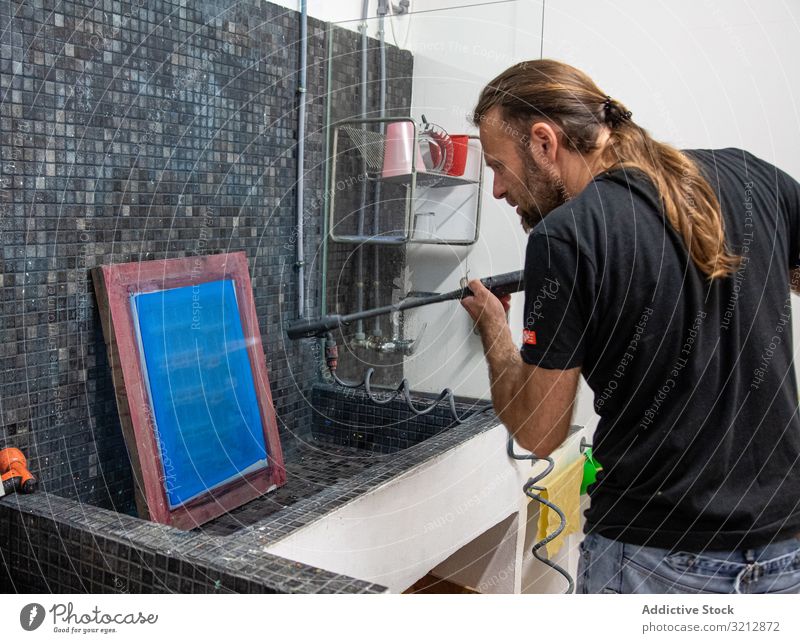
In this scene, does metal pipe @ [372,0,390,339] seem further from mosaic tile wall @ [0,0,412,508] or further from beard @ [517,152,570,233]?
beard @ [517,152,570,233]

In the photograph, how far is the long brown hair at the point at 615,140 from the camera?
763 mm

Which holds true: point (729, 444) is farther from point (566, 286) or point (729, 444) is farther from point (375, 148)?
point (375, 148)

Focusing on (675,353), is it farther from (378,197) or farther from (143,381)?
(378,197)

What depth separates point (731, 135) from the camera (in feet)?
3.67

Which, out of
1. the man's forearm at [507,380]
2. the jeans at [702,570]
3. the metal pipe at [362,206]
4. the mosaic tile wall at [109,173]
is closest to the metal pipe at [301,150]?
the mosaic tile wall at [109,173]

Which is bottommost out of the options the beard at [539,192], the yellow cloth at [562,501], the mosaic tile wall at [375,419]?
the yellow cloth at [562,501]

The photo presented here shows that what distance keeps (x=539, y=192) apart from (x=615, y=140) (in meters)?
0.11

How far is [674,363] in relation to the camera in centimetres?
76

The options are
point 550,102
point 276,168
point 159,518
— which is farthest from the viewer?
point 276,168

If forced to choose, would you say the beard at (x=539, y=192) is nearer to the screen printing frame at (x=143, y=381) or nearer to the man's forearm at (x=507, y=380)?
the man's forearm at (x=507, y=380)

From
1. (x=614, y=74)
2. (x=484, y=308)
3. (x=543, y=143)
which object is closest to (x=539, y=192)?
(x=543, y=143)

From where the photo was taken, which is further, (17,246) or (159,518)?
Result: (159,518)

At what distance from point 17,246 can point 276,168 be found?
511 millimetres
